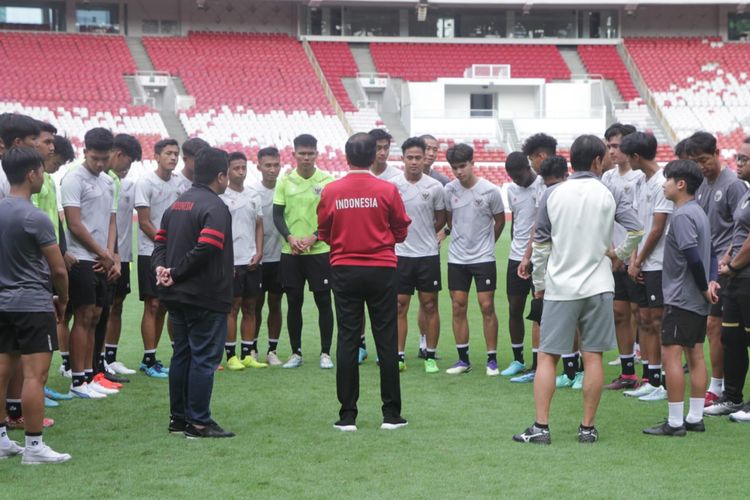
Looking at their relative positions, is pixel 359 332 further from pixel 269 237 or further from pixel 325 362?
pixel 269 237

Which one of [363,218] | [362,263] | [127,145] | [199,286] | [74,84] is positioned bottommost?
[199,286]

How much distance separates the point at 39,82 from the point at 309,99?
10.8 meters

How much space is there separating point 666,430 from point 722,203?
2.04 metres

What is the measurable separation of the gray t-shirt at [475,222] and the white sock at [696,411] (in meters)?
3.12

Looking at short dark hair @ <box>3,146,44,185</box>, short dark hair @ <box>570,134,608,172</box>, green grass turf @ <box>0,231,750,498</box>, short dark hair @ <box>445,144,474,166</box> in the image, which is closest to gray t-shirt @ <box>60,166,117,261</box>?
green grass turf @ <box>0,231,750,498</box>

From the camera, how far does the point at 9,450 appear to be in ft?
20.6

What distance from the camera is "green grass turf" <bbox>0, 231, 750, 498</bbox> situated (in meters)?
5.45

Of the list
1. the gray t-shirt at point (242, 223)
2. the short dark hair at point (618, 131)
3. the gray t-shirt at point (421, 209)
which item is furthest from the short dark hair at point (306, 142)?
the short dark hair at point (618, 131)

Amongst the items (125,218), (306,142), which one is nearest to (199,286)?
(125,218)

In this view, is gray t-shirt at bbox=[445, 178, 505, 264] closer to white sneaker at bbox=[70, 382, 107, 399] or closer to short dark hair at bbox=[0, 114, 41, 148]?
white sneaker at bbox=[70, 382, 107, 399]

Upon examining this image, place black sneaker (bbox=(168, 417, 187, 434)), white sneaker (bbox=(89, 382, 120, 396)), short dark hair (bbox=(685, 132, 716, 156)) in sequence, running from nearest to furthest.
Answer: black sneaker (bbox=(168, 417, 187, 434)) < short dark hair (bbox=(685, 132, 716, 156)) < white sneaker (bbox=(89, 382, 120, 396))

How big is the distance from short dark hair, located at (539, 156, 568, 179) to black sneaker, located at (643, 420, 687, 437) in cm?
216

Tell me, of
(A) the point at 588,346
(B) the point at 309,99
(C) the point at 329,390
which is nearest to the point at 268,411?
(C) the point at 329,390

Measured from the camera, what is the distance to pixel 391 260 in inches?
278
